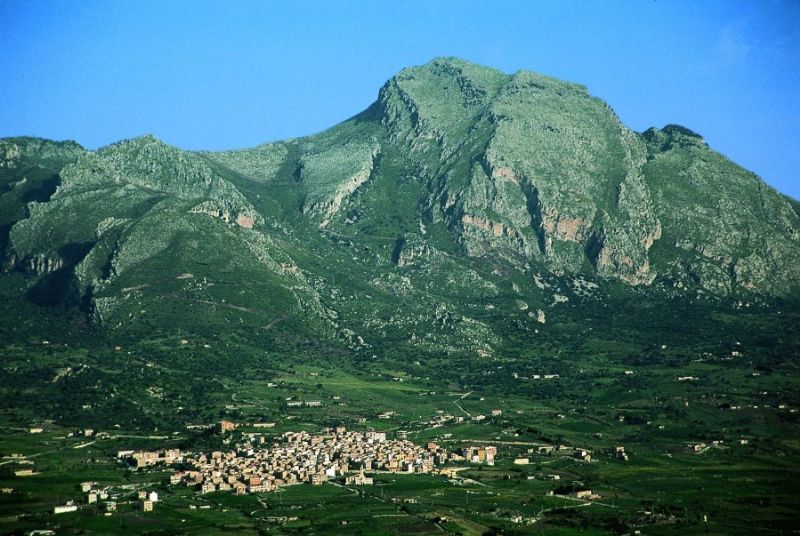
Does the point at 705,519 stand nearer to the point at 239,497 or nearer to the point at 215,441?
the point at 239,497

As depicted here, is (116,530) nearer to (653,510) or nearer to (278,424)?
(653,510)

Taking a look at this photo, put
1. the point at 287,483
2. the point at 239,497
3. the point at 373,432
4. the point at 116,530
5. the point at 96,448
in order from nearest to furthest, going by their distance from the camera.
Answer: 1. the point at 116,530
2. the point at 239,497
3. the point at 287,483
4. the point at 96,448
5. the point at 373,432

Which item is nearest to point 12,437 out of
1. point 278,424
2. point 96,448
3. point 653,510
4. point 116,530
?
point 96,448

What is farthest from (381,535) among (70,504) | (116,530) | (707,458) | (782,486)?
(707,458)

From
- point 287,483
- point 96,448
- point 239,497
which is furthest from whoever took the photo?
point 96,448

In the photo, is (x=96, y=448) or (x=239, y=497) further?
(x=96, y=448)

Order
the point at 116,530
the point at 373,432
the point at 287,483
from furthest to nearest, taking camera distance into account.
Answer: the point at 373,432
the point at 287,483
the point at 116,530
